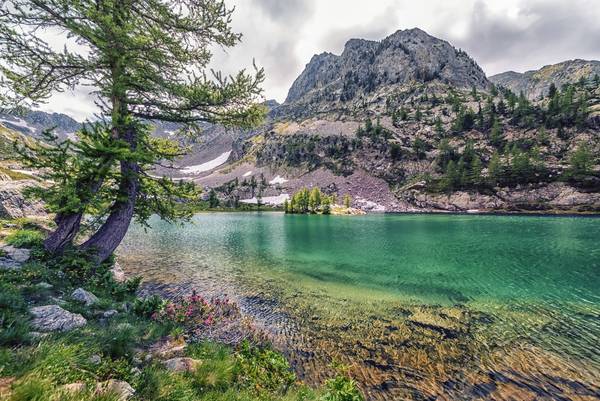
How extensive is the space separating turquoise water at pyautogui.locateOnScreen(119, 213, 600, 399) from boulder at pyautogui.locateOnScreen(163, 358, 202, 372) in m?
5.45

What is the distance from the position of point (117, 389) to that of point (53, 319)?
3986 mm

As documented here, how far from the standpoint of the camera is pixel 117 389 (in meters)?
4.21

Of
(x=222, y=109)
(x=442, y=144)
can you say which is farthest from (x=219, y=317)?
(x=442, y=144)

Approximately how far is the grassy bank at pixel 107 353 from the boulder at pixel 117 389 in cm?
4

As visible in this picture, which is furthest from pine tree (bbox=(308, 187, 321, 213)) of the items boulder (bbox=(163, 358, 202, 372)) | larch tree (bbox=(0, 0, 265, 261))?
boulder (bbox=(163, 358, 202, 372))

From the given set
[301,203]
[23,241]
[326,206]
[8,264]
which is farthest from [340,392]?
[301,203]

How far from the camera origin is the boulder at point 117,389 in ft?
12.6

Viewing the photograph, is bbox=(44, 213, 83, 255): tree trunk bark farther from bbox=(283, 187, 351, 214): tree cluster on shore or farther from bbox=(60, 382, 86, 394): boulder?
bbox=(283, 187, 351, 214): tree cluster on shore

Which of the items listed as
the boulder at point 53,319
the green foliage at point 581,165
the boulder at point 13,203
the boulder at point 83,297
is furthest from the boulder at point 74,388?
the green foliage at point 581,165

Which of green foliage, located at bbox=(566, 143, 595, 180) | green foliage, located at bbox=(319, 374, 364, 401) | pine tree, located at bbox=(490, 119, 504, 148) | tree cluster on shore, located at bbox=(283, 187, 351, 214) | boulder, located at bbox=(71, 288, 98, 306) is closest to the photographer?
green foliage, located at bbox=(319, 374, 364, 401)

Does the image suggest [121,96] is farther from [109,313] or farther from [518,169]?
[518,169]

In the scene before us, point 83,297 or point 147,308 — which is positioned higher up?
point 83,297

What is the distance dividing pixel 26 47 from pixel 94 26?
9.01ft

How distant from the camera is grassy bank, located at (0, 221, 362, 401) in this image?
150 inches
